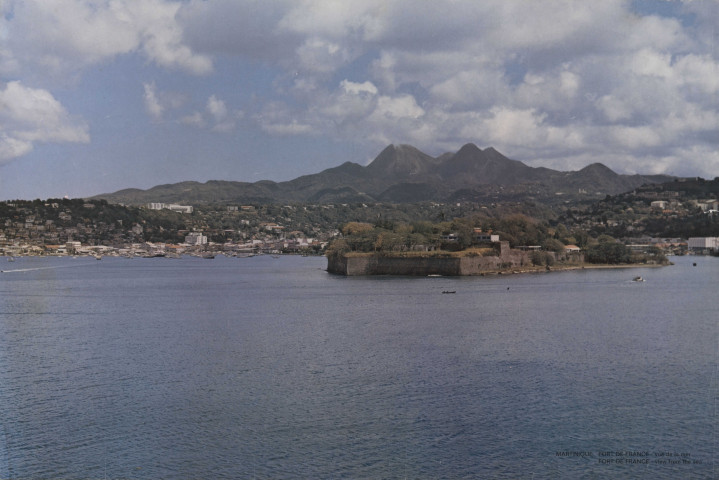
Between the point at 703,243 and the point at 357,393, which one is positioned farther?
the point at 703,243

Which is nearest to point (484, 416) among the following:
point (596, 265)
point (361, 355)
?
point (361, 355)

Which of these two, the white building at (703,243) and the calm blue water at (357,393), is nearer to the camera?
the calm blue water at (357,393)

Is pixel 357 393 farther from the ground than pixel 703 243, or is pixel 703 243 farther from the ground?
pixel 703 243

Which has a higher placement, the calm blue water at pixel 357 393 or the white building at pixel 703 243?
the white building at pixel 703 243

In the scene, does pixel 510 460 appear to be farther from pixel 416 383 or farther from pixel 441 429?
pixel 416 383

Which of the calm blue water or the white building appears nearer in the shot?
the calm blue water

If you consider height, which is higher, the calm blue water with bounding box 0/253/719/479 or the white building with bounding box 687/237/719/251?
the white building with bounding box 687/237/719/251

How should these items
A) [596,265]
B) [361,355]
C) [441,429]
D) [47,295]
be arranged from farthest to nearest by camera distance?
[596,265] < [47,295] < [361,355] < [441,429]

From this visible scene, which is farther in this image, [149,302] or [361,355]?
[149,302]
